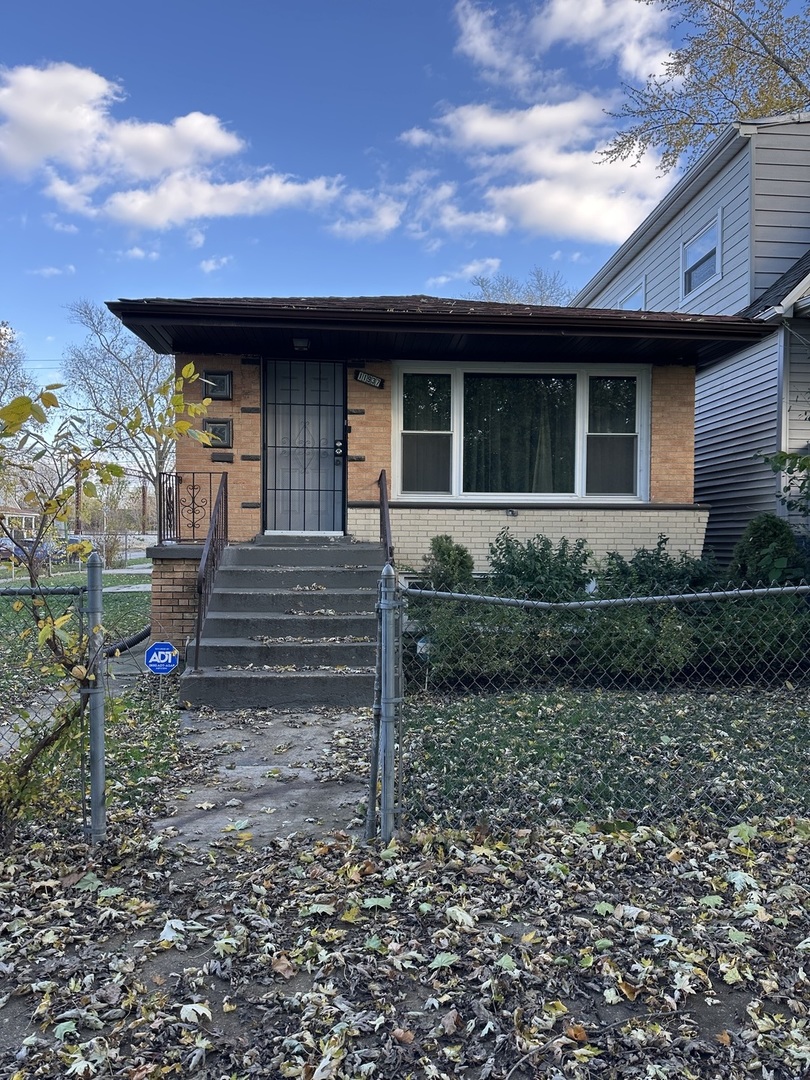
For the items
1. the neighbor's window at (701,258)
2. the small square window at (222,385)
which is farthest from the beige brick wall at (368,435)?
the neighbor's window at (701,258)

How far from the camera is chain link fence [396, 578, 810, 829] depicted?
3.87 m

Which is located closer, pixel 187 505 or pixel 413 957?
pixel 413 957

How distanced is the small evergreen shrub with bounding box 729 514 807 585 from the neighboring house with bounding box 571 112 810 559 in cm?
125

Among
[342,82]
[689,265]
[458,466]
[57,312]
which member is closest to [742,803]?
Answer: [458,466]

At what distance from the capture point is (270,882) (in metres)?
3.06

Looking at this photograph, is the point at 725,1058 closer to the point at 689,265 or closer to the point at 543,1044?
the point at 543,1044

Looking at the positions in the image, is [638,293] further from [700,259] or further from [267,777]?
[267,777]

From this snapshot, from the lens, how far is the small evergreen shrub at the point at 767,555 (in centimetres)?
790

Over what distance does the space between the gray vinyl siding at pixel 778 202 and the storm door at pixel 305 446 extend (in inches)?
252

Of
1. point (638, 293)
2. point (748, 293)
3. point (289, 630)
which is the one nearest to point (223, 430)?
point (289, 630)

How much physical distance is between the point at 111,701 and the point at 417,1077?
216 cm

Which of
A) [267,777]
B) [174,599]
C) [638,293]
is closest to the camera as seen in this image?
[267,777]

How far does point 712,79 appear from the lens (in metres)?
15.6

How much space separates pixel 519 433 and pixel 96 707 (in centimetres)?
684
